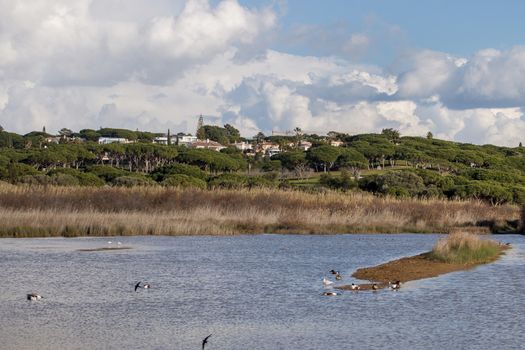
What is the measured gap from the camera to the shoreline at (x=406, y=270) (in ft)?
87.8

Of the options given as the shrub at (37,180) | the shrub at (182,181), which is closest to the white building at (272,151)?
the shrub at (182,181)

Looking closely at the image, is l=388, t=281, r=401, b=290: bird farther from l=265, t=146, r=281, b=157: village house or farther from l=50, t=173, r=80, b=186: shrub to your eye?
l=265, t=146, r=281, b=157: village house

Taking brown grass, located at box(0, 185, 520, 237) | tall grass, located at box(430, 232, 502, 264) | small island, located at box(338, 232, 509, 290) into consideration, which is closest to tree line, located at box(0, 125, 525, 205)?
brown grass, located at box(0, 185, 520, 237)

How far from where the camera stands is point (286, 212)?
48812 millimetres

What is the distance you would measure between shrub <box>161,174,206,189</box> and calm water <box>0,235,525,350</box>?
3603 centimetres

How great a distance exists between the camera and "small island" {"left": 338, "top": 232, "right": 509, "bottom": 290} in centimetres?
2736

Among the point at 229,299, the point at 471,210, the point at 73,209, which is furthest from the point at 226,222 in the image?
the point at 229,299

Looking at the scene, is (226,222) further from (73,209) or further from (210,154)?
(210,154)

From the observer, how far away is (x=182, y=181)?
2874 inches

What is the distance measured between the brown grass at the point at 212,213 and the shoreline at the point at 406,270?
14479 millimetres

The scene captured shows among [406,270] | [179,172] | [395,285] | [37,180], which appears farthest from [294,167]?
[395,285]

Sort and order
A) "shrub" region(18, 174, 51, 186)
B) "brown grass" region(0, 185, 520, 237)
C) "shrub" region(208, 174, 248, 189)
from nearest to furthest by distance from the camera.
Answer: "brown grass" region(0, 185, 520, 237) → "shrub" region(18, 174, 51, 186) → "shrub" region(208, 174, 248, 189)

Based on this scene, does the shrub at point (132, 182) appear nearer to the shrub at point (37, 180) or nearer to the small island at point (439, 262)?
the shrub at point (37, 180)

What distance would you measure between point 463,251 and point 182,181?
43.3m
